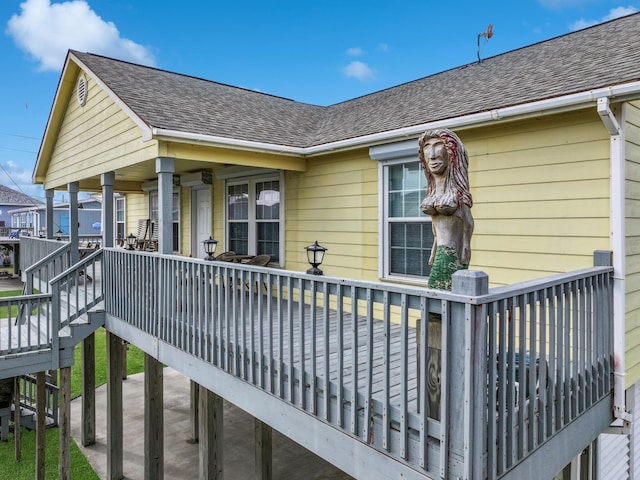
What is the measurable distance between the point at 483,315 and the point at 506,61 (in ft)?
19.3

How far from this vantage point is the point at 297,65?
56094 millimetres

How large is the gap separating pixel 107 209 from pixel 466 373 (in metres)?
7.00

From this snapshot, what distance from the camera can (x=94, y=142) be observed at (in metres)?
8.40

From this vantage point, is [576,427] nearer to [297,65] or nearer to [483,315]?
[483,315]

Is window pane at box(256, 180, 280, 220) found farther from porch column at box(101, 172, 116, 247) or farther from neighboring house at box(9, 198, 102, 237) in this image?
neighboring house at box(9, 198, 102, 237)

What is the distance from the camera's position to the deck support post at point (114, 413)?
25.3 ft

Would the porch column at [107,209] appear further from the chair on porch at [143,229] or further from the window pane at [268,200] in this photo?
the chair on porch at [143,229]

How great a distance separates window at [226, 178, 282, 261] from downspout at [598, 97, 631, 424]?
5.15m

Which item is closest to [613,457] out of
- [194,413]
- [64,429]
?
[194,413]

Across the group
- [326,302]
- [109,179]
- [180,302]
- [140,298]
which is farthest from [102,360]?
[326,302]

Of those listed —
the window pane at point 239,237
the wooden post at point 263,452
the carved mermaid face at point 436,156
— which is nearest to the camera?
the carved mermaid face at point 436,156

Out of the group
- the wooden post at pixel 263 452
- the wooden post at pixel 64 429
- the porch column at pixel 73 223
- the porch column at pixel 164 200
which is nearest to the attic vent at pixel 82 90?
the porch column at pixel 73 223

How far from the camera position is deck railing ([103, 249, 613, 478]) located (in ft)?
7.66

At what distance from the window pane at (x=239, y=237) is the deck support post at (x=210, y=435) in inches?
130
